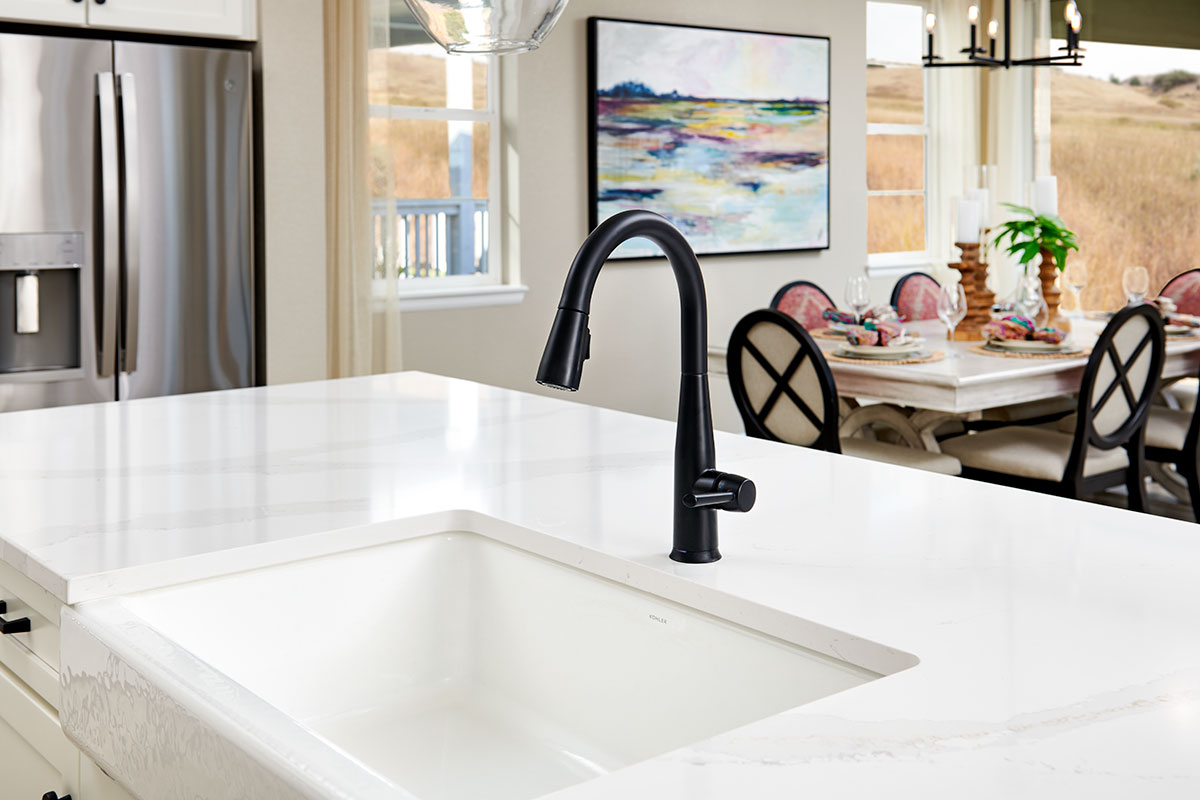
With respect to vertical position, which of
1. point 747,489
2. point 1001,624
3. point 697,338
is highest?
point 697,338

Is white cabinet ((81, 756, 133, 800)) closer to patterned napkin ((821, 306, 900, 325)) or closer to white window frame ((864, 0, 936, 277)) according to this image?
patterned napkin ((821, 306, 900, 325))

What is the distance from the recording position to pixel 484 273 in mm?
4742

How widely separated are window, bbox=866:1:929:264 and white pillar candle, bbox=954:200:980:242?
2.11m

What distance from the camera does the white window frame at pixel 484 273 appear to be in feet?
14.6

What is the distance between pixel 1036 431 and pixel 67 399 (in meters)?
2.94

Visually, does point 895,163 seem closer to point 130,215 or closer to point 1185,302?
point 1185,302

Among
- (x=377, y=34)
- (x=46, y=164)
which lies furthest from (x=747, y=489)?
(x=377, y=34)

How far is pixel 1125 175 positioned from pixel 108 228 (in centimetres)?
610

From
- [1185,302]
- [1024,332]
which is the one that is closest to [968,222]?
[1024,332]

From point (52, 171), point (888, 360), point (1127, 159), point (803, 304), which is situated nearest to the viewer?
point (52, 171)

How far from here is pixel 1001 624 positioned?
100cm

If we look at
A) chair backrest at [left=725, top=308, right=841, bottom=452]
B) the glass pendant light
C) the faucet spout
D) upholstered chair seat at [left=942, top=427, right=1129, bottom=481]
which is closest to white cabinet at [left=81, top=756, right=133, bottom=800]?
the faucet spout

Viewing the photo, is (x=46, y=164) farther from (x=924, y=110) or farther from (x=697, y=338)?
(x=924, y=110)

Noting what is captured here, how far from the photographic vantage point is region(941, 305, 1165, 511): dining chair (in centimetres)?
334
